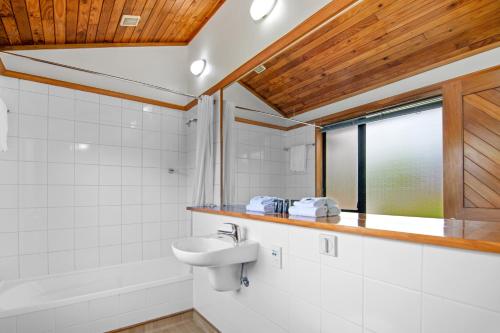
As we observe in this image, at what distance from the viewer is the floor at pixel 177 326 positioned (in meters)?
2.36

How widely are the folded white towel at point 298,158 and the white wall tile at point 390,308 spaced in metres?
0.81

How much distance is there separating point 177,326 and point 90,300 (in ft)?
2.43

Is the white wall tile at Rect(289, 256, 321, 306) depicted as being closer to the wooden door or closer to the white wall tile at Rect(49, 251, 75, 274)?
the wooden door

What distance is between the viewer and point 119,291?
2326 mm

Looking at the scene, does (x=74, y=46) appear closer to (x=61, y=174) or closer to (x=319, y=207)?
(x=61, y=174)

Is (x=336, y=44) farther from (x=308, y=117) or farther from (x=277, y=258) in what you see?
(x=277, y=258)

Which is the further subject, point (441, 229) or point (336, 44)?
point (336, 44)

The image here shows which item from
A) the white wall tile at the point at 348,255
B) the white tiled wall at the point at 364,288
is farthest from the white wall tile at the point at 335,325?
the white wall tile at the point at 348,255

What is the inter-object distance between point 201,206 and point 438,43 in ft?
7.12

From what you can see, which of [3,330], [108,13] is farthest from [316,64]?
[3,330]

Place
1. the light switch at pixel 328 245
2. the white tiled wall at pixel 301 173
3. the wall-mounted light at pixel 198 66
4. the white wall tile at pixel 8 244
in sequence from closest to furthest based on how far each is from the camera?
the light switch at pixel 328 245, the white tiled wall at pixel 301 173, the white wall tile at pixel 8 244, the wall-mounted light at pixel 198 66

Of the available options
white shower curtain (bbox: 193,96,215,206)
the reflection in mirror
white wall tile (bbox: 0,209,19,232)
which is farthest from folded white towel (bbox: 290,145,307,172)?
white wall tile (bbox: 0,209,19,232)

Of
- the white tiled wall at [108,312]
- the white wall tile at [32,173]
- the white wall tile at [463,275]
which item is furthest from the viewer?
the white wall tile at [32,173]

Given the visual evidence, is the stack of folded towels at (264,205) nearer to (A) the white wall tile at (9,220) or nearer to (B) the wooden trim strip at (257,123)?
(B) the wooden trim strip at (257,123)
